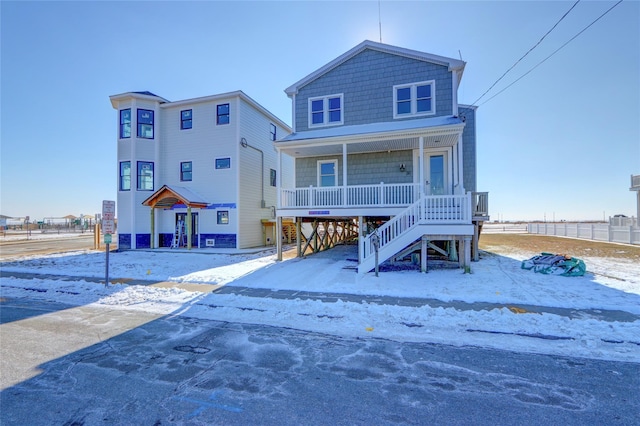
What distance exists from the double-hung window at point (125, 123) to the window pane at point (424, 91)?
16391 mm

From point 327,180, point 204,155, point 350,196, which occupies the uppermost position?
point 204,155

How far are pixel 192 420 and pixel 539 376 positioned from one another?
3729mm

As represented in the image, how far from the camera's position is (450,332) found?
4879 mm

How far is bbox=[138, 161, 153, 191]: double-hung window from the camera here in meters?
18.5

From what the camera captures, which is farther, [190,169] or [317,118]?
[190,169]

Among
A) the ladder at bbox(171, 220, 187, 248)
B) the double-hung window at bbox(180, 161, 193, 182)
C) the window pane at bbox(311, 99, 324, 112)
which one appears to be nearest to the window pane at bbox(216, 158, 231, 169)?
the double-hung window at bbox(180, 161, 193, 182)

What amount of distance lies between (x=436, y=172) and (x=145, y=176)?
16395 mm

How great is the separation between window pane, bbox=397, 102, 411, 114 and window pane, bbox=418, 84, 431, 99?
560mm

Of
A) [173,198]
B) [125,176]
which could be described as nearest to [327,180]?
[173,198]

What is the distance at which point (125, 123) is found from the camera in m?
18.4

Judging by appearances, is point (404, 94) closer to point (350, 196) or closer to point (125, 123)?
point (350, 196)

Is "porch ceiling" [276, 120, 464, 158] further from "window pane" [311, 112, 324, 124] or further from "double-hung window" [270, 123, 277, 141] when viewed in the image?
"double-hung window" [270, 123, 277, 141]

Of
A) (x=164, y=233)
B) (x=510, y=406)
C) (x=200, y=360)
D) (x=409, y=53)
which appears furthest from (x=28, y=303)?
(x=409, y=53)

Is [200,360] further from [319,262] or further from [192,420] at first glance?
[319,262]
